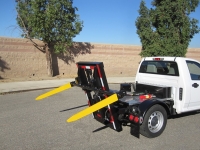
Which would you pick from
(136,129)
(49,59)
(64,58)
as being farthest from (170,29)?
(136,129)

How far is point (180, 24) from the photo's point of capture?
1836 centimetres

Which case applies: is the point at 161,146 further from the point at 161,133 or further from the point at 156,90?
the point at 156,90

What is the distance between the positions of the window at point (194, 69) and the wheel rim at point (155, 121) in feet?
5.19

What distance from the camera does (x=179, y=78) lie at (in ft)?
17.5

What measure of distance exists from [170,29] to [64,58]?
9639 millimetres

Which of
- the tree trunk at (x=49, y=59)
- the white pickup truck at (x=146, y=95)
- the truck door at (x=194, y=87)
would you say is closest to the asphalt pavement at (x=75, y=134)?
the white pickup truck at (x=146, y=95)

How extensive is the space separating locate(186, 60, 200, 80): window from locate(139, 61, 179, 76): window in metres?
0.44

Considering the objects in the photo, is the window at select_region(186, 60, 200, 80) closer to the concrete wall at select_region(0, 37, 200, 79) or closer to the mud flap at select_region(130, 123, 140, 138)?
the mud flap at select_region(130, 123, 140, 138)

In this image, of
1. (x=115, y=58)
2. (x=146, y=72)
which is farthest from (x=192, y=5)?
(x=146, y=72)

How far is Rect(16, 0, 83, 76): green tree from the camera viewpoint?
14.3 m

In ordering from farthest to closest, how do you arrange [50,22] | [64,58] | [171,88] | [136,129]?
[64,58] → [50,22] → [171,88] → [136,129]

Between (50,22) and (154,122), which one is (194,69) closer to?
(154,122)

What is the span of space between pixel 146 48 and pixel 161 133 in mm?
15722

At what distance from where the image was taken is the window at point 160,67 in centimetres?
558
